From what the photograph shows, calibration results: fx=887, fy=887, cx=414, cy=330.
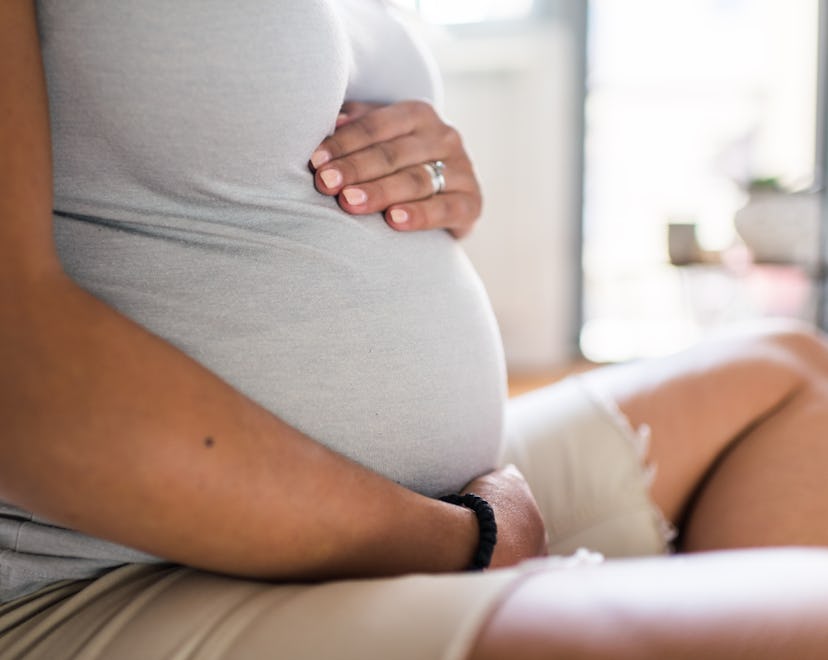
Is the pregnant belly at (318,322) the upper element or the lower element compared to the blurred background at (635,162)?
upper

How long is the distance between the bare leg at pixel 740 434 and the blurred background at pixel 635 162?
2.49m

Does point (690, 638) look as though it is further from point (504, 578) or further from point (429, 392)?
point (429, 392)

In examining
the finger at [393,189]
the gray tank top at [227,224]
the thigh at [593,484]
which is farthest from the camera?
the thigh at [593,484]

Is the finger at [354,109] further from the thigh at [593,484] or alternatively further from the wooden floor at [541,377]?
the wooden floor at [541,377]

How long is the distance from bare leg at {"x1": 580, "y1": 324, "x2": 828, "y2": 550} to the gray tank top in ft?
1.19

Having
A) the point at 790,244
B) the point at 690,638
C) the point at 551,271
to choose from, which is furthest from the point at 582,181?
the point at 690,638

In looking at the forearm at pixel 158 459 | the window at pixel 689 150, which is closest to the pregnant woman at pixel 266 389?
the forearm at pixel 158 459

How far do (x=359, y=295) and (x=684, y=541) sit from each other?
494mm

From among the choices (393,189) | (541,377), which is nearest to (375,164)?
(393,189)

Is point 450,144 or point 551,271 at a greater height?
point 450,144

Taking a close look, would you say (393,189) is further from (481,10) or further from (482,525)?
(481,10)

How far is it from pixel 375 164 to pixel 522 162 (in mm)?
2938

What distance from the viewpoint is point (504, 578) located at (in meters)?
0.45

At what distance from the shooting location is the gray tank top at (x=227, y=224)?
557 mm
